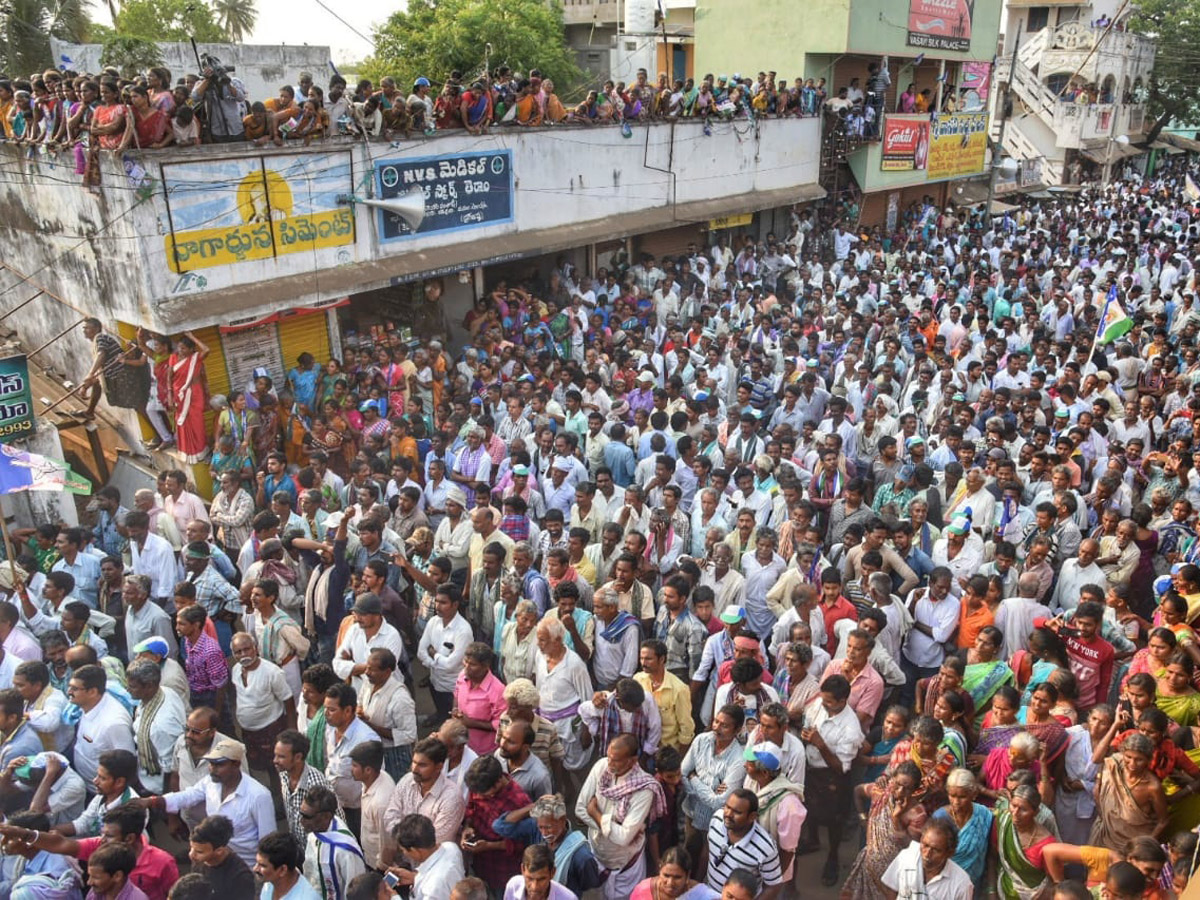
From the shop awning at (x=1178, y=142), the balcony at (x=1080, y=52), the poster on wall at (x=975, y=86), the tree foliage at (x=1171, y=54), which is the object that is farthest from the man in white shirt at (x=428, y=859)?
the shop awning at (x=1178, y=142)

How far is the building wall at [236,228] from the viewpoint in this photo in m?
8.98

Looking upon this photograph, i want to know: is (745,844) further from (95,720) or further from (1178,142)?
(1178,142)

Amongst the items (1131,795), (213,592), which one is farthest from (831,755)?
(213,592)

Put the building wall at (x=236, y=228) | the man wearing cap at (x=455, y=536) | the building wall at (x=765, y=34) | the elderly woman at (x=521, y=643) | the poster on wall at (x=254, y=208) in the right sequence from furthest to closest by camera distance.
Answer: the building wall at (x=765, y=34) < the poster on wall at (x=254, y=208) < the building wall at (x=236, y=228) < the man wearing cap at (x=455, y=536) < the elderly woman at (x=521, y=643)

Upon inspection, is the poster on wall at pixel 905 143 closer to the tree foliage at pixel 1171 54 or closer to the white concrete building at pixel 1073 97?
the white concrete building at pixel 1073 97

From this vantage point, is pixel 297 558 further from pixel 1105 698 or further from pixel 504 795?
pixel 1105 698

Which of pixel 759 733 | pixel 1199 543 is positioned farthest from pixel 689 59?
pixel 759 733

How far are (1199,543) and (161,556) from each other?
7078mm

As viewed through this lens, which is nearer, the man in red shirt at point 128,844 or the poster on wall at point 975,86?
the man in red shirt at point 128,844

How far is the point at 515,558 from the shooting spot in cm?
600

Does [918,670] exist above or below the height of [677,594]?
below

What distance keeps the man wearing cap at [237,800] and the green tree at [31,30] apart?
19.7 metres

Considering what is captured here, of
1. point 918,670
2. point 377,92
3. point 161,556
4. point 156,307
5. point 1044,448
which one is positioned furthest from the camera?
point 377,92

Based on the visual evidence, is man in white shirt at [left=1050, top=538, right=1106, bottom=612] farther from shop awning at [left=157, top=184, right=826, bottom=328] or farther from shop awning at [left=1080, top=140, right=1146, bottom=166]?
shop awning at [left=1080, top=140, right=1146, bottom=166]
